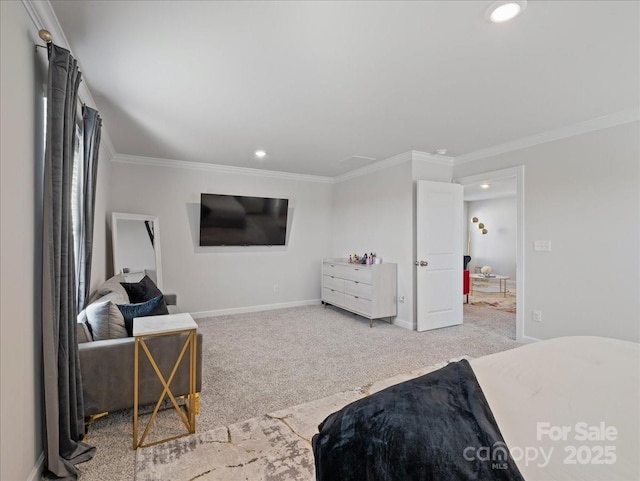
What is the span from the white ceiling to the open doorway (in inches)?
135

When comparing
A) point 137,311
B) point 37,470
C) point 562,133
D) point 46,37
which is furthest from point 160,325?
point 562,133

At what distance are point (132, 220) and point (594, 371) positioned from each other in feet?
16.0

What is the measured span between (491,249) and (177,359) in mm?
9912

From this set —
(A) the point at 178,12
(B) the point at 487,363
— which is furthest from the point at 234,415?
(A) the point at 178,12

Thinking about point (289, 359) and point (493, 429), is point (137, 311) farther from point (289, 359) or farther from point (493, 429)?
point (493, 429)

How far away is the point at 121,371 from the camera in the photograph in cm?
212

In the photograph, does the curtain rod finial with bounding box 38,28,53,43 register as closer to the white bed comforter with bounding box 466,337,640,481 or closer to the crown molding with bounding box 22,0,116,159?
the crown molding with bounding box 22,0,116,159

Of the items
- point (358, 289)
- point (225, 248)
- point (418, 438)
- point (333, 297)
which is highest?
point (225, 248)

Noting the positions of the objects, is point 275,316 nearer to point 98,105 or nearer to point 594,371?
point 98,105

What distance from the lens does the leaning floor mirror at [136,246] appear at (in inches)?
165

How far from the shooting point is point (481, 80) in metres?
2.44

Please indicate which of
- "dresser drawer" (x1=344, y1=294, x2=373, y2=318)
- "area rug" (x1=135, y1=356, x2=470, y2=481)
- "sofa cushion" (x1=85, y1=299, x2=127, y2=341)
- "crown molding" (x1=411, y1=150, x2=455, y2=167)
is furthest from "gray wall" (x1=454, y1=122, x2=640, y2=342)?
"sofa cushion" (x1=85, y1=299, x2=127, y2=341)

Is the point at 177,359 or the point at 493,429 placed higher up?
the point at 493,429

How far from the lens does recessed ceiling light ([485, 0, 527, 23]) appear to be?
1616 millimetres
